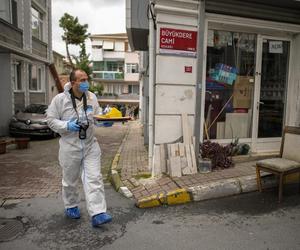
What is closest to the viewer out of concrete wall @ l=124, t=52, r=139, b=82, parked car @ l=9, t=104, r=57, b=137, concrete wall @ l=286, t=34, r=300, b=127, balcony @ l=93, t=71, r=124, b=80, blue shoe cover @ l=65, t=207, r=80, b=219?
blue shoe cover @ l=65, t=207, r=80, b=219

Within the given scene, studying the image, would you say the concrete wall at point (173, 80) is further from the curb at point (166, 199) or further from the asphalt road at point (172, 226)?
the asphalt road at point (172, 226)

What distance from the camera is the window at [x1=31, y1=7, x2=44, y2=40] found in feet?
54.7

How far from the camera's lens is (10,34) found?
43.3ft

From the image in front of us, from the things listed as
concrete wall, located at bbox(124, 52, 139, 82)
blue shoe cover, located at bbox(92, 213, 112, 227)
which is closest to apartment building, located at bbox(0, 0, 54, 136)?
blue shoe cover, located at bbox(92, 213, 112, 227)

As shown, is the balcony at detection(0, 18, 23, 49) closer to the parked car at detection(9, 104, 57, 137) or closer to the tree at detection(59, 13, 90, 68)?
the parked car at detection(9, 104, 57, 137)

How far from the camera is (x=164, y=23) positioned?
5.24 metres

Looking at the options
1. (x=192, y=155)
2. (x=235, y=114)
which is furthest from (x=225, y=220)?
(x=235, y=114)

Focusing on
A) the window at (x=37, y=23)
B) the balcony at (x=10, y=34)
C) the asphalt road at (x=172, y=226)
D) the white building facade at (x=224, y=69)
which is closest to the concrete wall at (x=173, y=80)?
the white building facade at (x=224, y=69)

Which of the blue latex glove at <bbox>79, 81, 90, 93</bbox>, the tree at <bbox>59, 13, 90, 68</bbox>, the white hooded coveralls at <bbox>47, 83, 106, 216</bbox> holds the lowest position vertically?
the white hooded coveralls at <bbox>47, 83, 106, 216</bbox>

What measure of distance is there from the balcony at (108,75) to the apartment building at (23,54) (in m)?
24.1

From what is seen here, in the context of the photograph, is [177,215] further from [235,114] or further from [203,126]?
[235,114]

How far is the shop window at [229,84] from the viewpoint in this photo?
6.08m

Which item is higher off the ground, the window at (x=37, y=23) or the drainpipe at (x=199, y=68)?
the window at (x=37, y=23)

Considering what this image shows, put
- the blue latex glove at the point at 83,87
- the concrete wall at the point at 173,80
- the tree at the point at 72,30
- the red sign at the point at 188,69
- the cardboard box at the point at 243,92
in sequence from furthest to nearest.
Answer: the tree at the point at 72,30 < the cardboard box at the point at 243,92 < the red sign at the point at 188,69 < the concrete wall at the point at 173,80 < the blue latex glove at the point at 83,87
